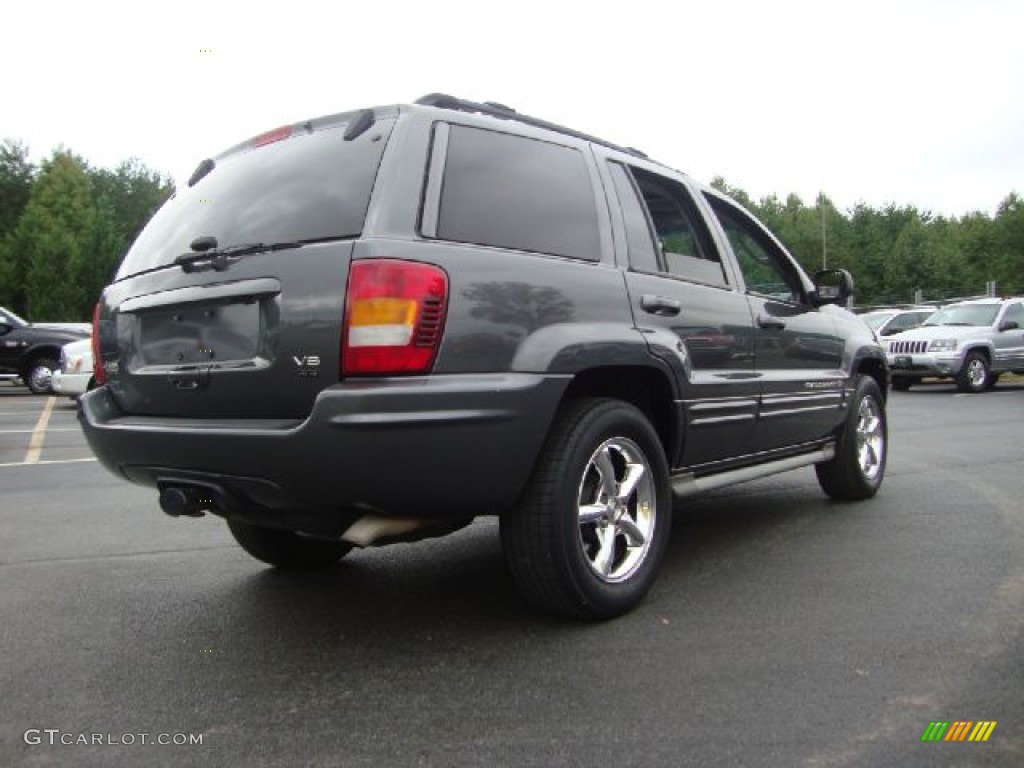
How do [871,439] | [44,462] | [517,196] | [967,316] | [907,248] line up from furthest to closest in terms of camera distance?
[907,248], [967,316], [44,462], [871,439], [517,196]

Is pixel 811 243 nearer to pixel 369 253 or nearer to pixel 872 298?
pixel 872 298

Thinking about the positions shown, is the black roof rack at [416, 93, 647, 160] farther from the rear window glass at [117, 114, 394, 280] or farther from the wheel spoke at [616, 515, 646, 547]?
the wheel spoke at [616, 515, 646, 547]

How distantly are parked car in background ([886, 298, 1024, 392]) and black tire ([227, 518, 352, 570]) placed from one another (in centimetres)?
1411

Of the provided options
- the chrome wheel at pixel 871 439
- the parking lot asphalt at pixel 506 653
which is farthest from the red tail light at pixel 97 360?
the chrome wheel at pixel 871 439

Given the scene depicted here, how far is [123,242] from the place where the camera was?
4712 cm

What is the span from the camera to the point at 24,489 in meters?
6.62

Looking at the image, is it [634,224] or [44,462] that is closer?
[634,224]

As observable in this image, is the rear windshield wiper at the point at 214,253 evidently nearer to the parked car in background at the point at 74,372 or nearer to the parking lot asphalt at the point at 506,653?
the parking lot asphalt at the point at 506,653

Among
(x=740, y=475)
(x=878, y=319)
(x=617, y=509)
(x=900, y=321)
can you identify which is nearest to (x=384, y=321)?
(x=617, y=509)

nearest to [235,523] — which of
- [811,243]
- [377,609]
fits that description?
[377,609]

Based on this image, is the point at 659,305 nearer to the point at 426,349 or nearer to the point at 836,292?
the point at 426,349

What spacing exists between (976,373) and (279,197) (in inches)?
614

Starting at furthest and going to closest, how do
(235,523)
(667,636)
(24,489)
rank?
(24,489) < (235,523) < (667,636)

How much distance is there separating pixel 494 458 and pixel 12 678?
66.6 inches
